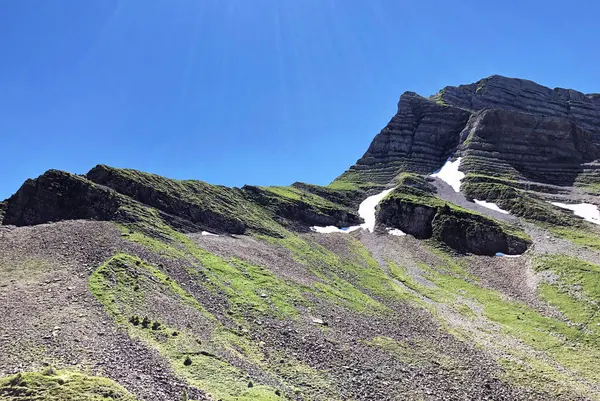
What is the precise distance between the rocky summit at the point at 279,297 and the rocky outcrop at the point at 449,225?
1.57 ft

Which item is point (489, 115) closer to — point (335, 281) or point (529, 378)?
point (335, 281)

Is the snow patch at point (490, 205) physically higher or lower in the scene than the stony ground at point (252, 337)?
higher

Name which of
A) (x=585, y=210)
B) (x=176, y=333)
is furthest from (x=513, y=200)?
(x=176, y=333)

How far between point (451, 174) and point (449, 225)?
70.8m

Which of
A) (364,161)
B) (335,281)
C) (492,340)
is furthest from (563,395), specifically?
(364,161)

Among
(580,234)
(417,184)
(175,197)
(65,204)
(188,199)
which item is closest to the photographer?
(65,204)

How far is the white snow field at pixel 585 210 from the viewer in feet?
369

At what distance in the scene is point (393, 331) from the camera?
45844 mm

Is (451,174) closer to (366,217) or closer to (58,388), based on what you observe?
(366,217)

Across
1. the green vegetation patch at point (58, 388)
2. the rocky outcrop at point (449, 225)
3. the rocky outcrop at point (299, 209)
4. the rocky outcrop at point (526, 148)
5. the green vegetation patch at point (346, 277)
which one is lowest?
the green vegetation patch at point (58, 388)

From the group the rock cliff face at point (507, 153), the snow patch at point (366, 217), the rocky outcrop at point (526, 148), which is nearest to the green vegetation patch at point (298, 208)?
the snow patch at point (366, 217)

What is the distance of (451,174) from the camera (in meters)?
169

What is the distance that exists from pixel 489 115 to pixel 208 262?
172 meters

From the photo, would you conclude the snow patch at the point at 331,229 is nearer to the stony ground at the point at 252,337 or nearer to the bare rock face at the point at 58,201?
the stony ground at the point at 252,337
